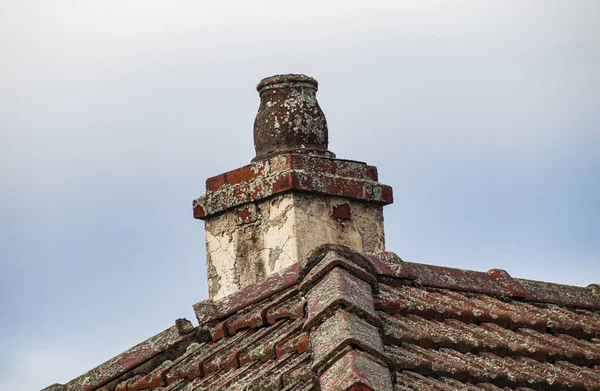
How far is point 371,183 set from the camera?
23.1 feet

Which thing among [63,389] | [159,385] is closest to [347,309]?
[159,385]

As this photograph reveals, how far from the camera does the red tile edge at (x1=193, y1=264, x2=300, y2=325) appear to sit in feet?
16.9

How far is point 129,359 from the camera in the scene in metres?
5.48

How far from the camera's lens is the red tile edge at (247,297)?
5.15m

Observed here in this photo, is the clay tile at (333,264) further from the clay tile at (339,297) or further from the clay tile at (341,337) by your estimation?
the clay tile at (341,337)

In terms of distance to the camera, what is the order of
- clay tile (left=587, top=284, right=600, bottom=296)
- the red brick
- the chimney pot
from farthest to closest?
the chimney pot
the red brick
clay tile (left=587, top=284, right=600, bottom=296)

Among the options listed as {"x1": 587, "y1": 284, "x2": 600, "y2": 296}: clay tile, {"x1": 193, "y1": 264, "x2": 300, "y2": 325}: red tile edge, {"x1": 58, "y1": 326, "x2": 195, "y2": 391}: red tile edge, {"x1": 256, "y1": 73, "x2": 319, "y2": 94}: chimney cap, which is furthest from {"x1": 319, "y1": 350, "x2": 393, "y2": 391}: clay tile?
{"x1": 256, "y1": 73, "x2": 319, "y2": 94}: chimney cap

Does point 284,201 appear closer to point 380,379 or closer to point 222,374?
point 222,374

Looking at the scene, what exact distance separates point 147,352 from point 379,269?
1155mm

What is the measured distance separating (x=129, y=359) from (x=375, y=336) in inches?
70.7

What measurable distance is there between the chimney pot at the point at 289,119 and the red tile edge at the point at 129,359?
197cm

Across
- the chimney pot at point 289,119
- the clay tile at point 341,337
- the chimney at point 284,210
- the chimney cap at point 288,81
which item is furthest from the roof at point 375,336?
the chimney cap at point 288,81

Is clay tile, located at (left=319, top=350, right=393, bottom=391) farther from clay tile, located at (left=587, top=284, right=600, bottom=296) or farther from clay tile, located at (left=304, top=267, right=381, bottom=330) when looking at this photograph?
clay tile, located at (left=587, top=284, right=600, bottom=296)

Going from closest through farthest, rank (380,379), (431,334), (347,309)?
(380,379) < (347,309) < (431,334)
